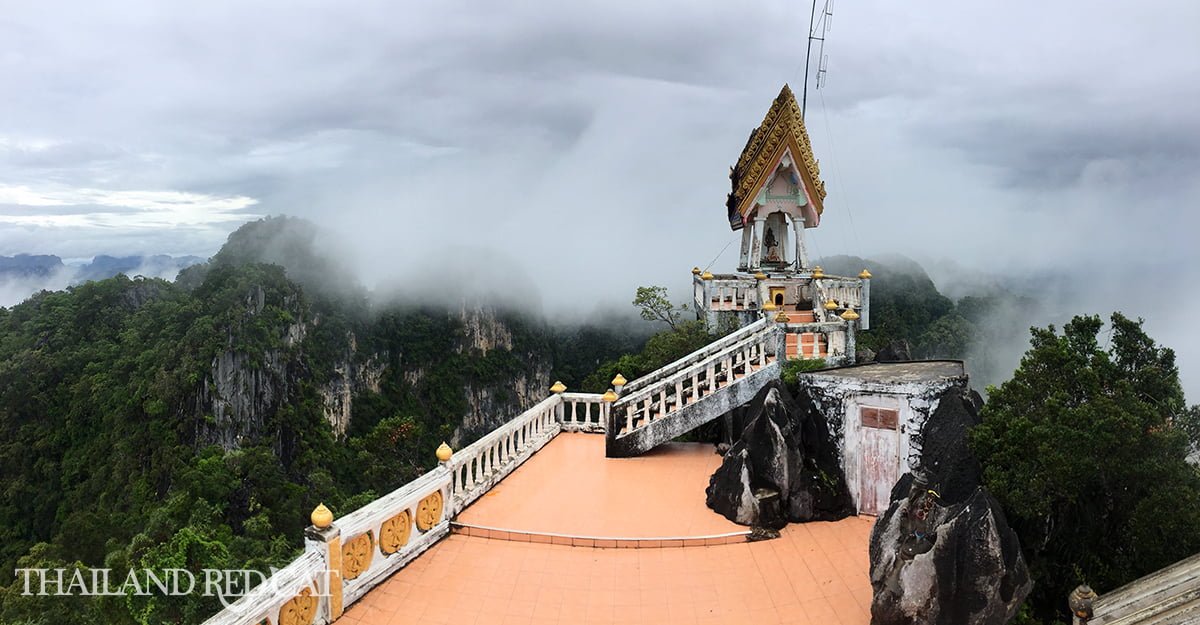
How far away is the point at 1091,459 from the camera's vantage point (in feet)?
18.8

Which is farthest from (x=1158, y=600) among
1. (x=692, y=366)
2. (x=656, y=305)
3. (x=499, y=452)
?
(x=656, y=305)

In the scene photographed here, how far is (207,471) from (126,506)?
8.67 meters

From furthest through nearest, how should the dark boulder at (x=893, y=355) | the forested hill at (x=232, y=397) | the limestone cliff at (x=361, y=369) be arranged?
the limestone cliff at (x=361, y=369) → the forested hill at (x=232, y=397) → the dark boulder at (x=893, y=355)

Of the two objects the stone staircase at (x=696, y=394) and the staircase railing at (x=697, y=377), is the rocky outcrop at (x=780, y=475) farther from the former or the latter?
the staircase railing at (x=697, y=377)

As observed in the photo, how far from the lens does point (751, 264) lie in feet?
50.5

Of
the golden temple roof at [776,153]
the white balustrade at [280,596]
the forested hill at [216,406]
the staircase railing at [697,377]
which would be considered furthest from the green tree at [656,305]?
the white balustrade at [280,596]

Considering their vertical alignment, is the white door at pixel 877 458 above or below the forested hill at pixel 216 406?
above

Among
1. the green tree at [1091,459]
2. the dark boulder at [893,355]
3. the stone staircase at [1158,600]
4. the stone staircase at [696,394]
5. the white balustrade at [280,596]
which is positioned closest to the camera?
the stone staircase at [1158,600]

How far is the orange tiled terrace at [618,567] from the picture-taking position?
6500mm

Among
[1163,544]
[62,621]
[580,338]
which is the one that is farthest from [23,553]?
[580,338]

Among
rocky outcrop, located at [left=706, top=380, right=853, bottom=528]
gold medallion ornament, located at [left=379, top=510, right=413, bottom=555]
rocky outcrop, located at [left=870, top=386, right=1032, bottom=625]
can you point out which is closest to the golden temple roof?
rocky outcrop, located at [left=706, top=380, right=853, bottom=528]

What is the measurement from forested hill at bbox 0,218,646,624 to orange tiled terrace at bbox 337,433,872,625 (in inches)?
299

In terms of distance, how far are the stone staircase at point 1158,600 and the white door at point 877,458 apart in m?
2.87

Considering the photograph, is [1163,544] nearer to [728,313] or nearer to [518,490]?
[518,490]
